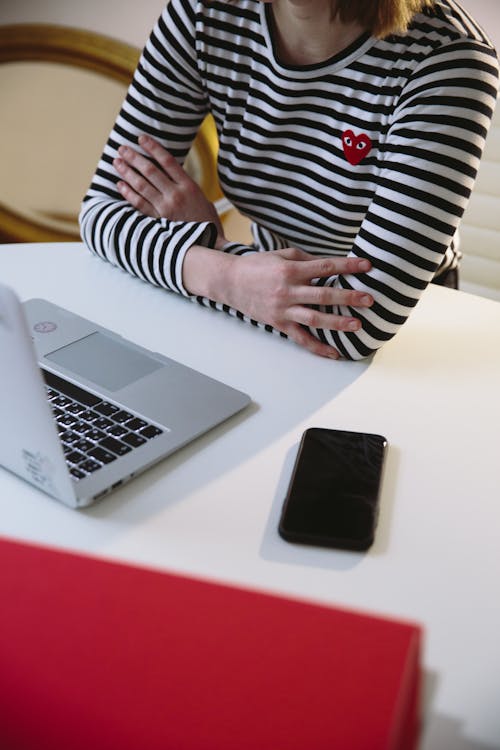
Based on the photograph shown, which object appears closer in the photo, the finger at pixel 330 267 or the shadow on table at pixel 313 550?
the shadow on table at pixel 313 550

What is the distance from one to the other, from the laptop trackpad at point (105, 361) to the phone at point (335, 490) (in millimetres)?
212

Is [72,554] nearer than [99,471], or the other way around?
[72,554]

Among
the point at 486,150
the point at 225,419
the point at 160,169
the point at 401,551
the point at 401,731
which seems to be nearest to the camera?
the point at 401,731

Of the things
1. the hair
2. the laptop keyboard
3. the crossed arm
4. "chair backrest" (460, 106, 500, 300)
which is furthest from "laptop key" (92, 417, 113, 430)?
"chair backrest" (460, 106, 500, 300)

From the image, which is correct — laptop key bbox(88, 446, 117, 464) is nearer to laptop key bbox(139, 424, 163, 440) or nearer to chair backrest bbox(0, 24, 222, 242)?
laptop key bbox(139, 424, 163, 440)

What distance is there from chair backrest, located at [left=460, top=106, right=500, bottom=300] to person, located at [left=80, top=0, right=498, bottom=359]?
0.14 meters

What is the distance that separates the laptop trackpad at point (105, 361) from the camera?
2.93 feet

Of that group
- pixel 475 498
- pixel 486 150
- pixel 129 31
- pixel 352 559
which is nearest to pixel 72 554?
pixel 352 559

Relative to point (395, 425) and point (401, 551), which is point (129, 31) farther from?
point (401, 551)

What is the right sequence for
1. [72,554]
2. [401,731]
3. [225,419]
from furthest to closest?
[225,419], [72,554], [401,731]

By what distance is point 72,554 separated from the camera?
0.59 meters

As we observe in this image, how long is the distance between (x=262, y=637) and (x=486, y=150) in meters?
1.10

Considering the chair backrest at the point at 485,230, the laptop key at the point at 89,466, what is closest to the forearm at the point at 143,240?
the laptop key at the point at 89,466

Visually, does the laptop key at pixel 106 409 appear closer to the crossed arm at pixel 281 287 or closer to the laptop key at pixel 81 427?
the laptop key at pixel 81 427
